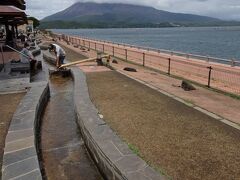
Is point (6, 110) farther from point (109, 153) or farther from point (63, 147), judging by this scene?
point (109, 153)

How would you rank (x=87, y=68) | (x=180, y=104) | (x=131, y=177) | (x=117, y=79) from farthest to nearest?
1. (x=87, y=68)
2. (x=117, y=79)
3. (x=180, y=104)
4. (x=131, y=177)

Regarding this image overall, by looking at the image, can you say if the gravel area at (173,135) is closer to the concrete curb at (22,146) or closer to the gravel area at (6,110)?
the concrete curb at (22,146)

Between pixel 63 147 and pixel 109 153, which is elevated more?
pixel 109 153

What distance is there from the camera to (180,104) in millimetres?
8742

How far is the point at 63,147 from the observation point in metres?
6.53

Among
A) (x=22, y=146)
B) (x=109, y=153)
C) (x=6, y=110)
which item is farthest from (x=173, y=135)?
(x=6, y=110)

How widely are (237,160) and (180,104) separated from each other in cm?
376

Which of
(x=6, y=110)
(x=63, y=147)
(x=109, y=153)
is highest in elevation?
(x=109, y=153)

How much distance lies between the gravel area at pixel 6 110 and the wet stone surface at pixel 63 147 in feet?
2.79

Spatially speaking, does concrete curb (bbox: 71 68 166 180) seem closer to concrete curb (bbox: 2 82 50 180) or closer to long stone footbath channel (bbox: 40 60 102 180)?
long stone footbath channel (bbox: 40 60 102 180)

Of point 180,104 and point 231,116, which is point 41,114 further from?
point 231,116

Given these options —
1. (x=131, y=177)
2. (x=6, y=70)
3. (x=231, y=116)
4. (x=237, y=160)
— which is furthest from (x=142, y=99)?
(x=6, y=70)

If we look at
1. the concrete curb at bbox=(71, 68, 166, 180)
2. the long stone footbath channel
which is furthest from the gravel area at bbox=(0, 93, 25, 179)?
the concrete curb at bbox=(71, 68, 166, 180)

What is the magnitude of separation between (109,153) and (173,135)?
1719 millimetres
